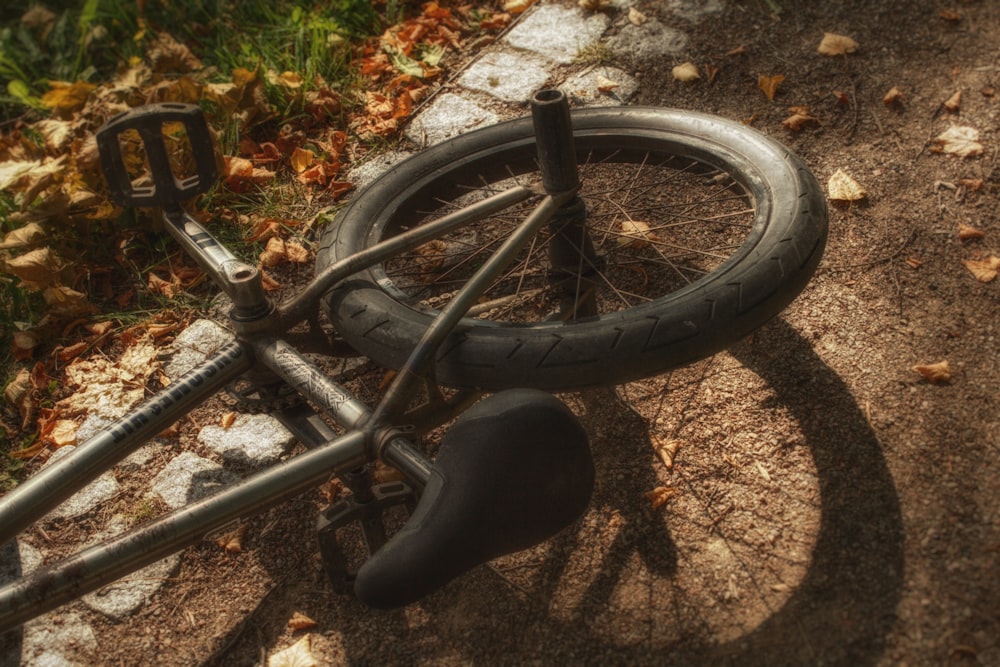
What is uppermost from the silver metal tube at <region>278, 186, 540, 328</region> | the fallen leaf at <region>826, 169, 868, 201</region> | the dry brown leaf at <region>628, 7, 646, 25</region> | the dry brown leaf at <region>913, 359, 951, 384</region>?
the silver metal tube at <region>278, 186, 540, 328</region>

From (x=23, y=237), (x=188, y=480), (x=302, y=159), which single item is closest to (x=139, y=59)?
(x=302, y=159)

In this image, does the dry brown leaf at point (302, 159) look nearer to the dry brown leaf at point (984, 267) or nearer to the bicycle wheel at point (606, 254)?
the bicycle wheel at point (606, 254)

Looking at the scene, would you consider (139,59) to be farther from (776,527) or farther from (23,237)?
(776,527)

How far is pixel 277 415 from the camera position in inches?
84.8

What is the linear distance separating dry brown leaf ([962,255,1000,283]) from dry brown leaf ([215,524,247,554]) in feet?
6.44

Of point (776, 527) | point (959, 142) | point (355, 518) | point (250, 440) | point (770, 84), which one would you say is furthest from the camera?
point (770, 84)

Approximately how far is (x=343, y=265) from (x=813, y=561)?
1.13 meters

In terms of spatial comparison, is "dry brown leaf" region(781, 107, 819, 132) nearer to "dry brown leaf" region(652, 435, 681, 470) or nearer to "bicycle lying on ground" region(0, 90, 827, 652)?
"bicycle lying on ground" region(0, 90, 827, 652)

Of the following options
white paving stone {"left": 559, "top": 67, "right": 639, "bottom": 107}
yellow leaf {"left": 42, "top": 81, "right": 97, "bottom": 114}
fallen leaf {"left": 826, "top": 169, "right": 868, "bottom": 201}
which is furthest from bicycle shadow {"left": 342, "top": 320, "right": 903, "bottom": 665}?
yellow leaf {"left": 42, "top": 81, "right": 97, "bottom": 114}

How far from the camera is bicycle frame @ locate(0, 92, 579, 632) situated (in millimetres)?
1599

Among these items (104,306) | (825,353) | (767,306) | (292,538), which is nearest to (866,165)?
(825,353)

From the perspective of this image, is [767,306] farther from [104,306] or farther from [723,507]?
[104,306]

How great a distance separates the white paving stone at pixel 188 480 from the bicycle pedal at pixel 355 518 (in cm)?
50

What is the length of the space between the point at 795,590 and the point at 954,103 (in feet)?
6.11
